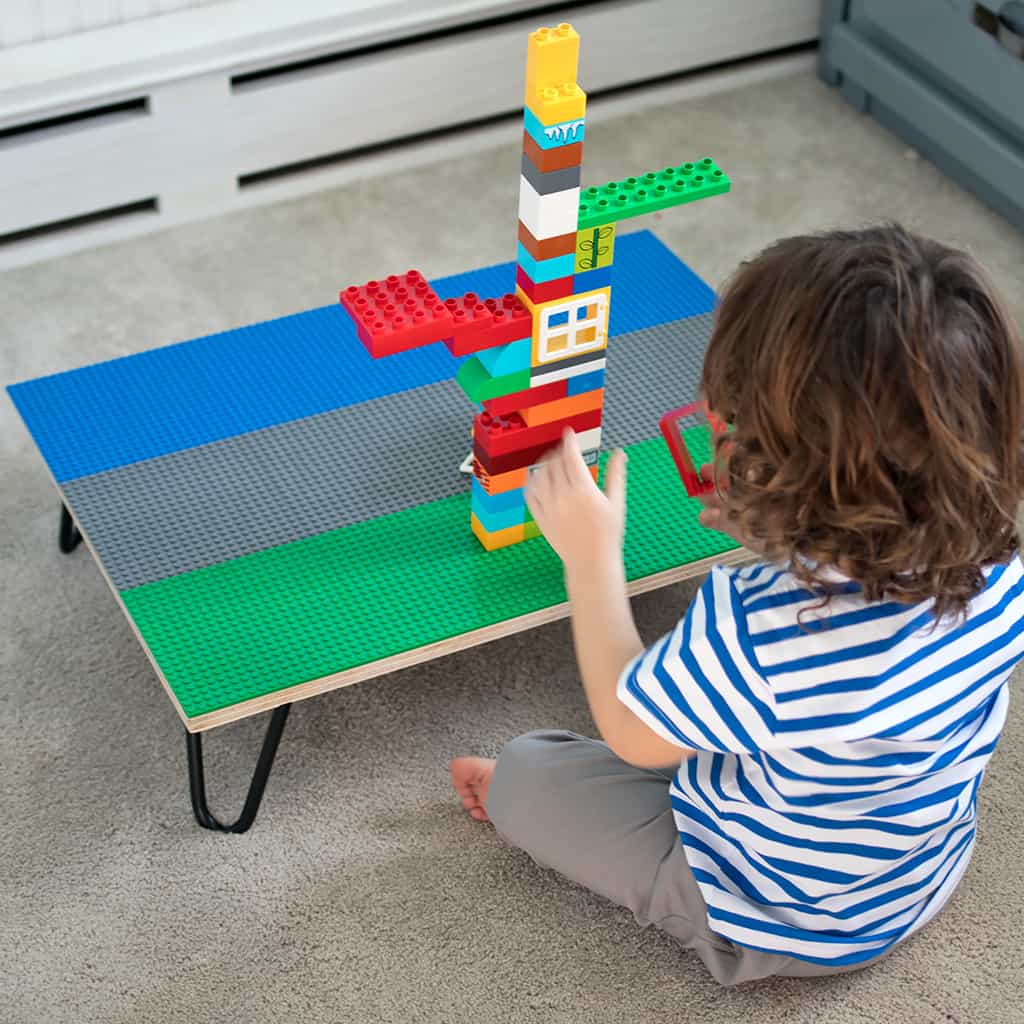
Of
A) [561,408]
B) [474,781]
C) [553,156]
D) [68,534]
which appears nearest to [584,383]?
[561,408]

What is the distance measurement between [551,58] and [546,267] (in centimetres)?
18

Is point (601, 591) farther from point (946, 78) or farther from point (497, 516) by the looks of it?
point (946, 78)

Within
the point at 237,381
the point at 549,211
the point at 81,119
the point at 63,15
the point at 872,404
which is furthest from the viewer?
the point at 81,119

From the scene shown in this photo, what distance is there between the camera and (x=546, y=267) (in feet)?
4.60

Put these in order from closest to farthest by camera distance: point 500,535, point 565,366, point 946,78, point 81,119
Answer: point 565,366
point 500,535
point 81,119
point 946,78

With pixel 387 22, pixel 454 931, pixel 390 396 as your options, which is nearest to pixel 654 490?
pixel 390 396

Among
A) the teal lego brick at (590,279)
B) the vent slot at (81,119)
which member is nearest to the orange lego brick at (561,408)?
the teal lego brick at (590,279)

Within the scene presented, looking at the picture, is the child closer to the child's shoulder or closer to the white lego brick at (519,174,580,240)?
the child's shoulder

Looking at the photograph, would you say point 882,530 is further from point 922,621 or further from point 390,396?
point 390,396

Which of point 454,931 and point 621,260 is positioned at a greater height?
point 621,260

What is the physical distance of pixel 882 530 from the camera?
105 centimetres

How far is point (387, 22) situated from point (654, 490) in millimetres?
992

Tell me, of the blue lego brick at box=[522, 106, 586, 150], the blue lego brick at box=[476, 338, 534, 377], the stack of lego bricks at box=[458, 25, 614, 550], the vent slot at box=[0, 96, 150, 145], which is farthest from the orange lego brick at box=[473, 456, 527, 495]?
the vent slot at box=[0, 96, 150, 145]

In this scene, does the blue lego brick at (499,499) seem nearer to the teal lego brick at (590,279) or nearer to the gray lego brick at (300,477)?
the gray lego brick at (300,477)
